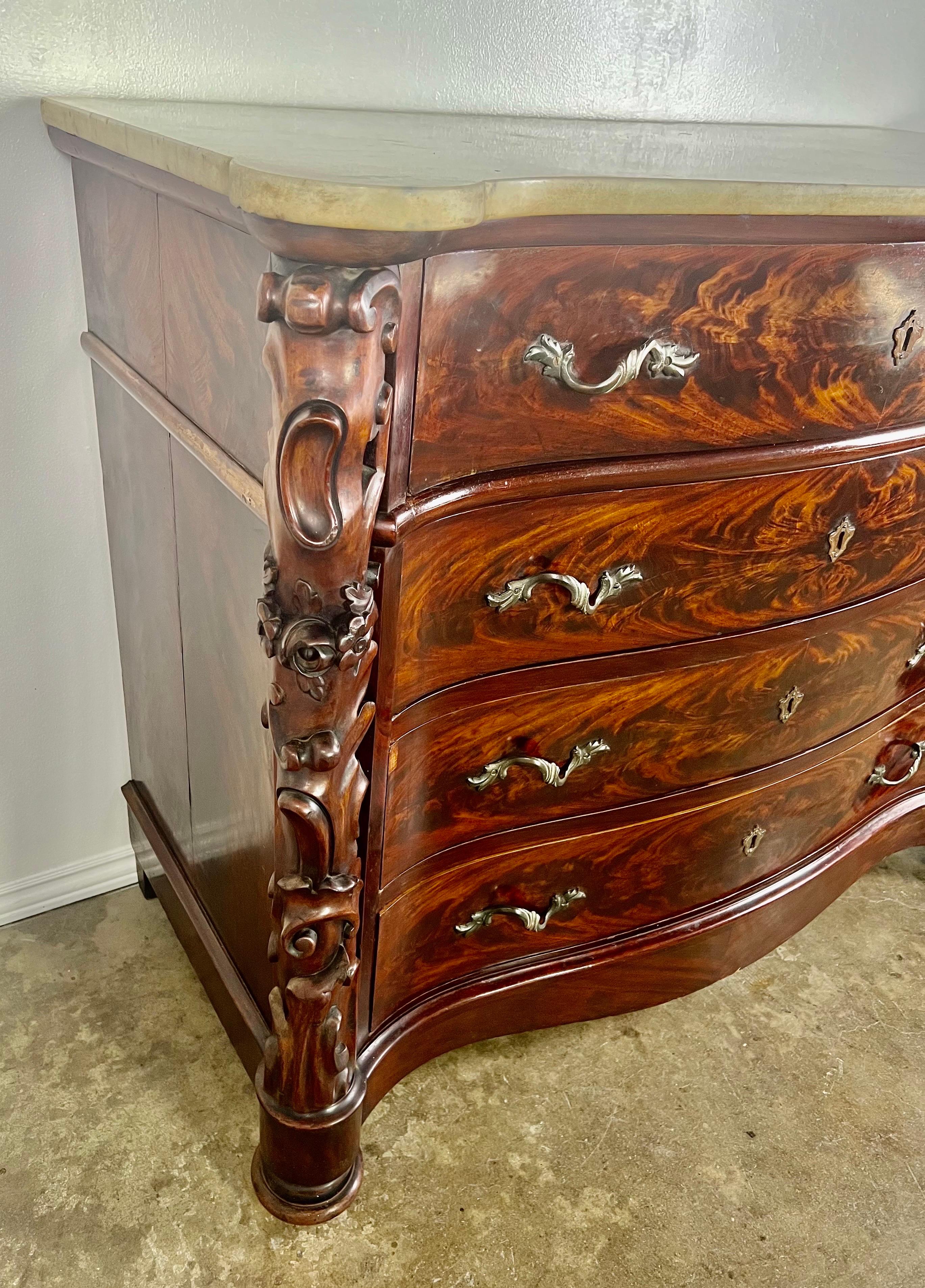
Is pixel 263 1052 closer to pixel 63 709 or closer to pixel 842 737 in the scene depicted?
pixel 63 709

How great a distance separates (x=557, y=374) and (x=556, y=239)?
0.37ft

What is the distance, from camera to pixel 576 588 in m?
1.00

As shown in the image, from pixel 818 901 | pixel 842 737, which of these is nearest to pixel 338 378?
pixel 842 737

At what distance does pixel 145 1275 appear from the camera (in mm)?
1134

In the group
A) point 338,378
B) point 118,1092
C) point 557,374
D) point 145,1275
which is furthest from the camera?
point 118,1092

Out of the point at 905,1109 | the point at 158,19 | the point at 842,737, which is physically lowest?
the point at 905,1109

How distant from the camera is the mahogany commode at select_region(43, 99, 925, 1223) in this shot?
797mm

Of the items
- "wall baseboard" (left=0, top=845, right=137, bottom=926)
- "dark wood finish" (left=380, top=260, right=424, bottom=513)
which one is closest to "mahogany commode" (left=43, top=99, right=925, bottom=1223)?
"dark wood finish" (left=380, top=260, right=424, bottom=513)

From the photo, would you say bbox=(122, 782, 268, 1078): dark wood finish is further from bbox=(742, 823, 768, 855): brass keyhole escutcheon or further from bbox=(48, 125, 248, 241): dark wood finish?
bbox=(48, 125, 248, 241): dark wood finish

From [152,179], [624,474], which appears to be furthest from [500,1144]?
[152,179]

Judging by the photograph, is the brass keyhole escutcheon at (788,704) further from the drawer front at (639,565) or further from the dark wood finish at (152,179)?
the dark wood finish at (152,179)

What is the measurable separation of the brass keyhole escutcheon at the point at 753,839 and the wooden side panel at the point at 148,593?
76 centimetres

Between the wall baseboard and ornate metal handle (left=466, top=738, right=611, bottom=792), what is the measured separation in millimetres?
844

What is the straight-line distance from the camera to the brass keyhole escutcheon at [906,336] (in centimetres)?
107
